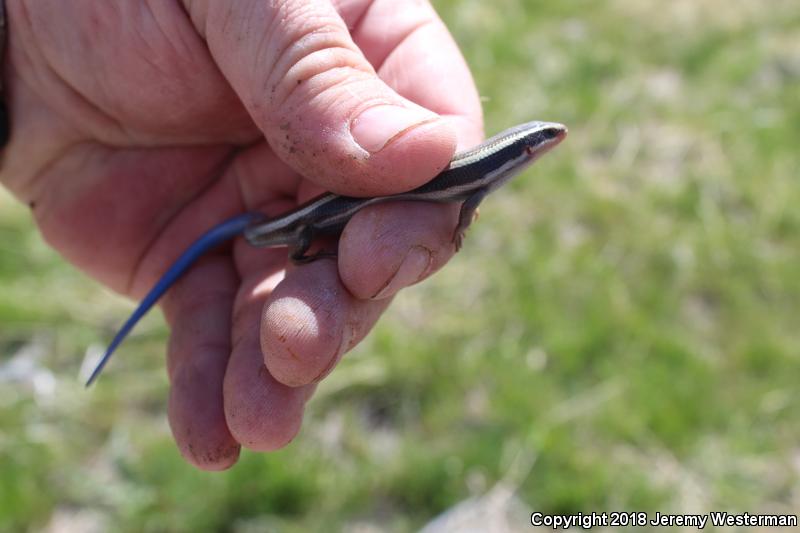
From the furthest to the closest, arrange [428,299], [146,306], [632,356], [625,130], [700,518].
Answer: [625,130]
[428,299]
[632,356]
[700,518]
[146,306]

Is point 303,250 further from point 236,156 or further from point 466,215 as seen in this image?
point 236,156

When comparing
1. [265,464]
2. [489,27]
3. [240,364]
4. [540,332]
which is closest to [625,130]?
[489,27]

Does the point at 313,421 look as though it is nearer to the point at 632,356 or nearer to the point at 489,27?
the point at 632,356

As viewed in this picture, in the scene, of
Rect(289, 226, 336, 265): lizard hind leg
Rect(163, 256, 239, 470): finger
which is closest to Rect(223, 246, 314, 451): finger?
Rect(163, 256, 239, 470): finger

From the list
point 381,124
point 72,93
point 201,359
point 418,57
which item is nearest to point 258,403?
point 201,359

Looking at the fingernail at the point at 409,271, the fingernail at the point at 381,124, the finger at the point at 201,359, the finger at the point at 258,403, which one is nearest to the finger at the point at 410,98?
the fingernail at the point at 409,271

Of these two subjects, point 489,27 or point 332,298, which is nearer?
point 332,298
